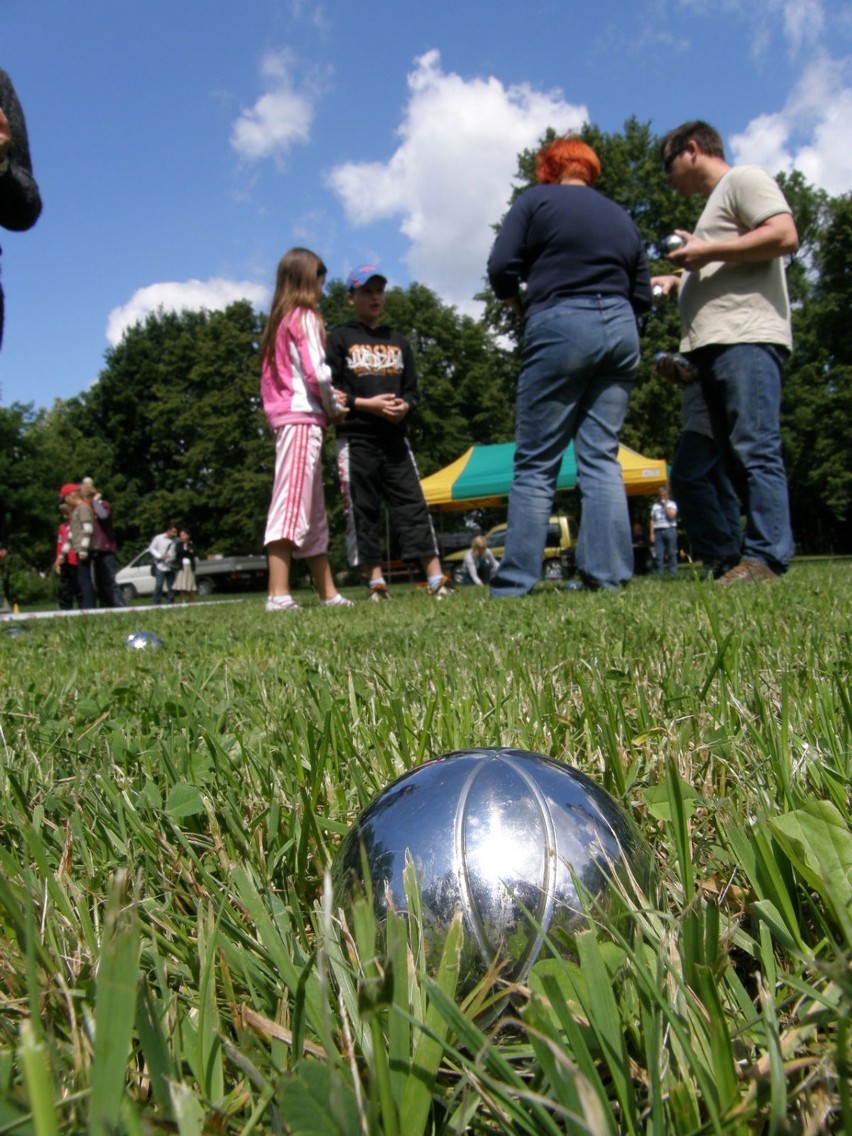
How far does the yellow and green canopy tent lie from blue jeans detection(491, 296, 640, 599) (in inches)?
593

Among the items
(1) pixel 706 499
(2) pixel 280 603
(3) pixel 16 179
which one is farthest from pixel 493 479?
(3) pixel 16 179

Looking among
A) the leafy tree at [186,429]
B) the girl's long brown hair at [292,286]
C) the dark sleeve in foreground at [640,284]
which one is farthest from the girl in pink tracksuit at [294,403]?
the leafy tree at [186,429]

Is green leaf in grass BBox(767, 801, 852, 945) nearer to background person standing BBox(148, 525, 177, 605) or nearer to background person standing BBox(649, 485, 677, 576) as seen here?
background person standing BBox(649, 485, 677, 576)

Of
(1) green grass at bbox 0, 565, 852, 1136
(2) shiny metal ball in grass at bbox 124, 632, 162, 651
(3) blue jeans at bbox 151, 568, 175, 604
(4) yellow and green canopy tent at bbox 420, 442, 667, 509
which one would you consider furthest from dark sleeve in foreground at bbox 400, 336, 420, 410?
(3) blue jeans at bbox 151, 568, 175, 604

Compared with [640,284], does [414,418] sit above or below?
above

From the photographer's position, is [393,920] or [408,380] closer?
[393,920]

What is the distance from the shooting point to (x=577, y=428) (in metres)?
5.52

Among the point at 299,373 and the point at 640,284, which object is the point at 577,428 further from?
the point at 299,373

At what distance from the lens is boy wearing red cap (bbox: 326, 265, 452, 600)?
23.6 ft

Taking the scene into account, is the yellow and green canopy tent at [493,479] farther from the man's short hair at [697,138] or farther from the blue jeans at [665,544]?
the man's short hair at [697,138]

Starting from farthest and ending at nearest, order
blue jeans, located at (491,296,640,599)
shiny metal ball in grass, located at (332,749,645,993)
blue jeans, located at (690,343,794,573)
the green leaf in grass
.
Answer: blue jeans, located at (491,296,640,599) → blue jeans, located at (690,343,794,573) → the green leaf in grass → shiny metal ball in grass, located at (332,749,645,993)

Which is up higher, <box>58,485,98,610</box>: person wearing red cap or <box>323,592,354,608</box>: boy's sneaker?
<box>58,485,98,610</box>: person wearing red cap

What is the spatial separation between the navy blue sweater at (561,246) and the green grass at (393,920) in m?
3.30

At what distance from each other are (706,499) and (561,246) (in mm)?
1920
